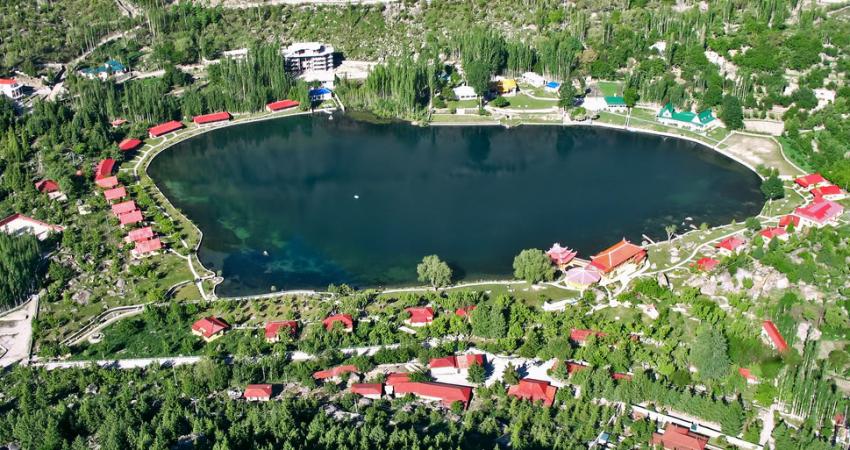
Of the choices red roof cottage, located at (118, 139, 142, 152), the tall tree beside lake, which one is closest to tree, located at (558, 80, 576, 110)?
red roof cottage, located at (118, 139, 142, 152)

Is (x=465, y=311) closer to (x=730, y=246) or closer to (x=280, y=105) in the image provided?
(x=730, y=246)

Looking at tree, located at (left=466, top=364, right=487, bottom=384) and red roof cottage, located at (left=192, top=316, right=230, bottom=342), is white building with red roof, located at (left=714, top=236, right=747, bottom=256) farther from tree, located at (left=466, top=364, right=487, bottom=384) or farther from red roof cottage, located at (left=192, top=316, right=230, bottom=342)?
red roof cottage, located at (left=192, top=316, right=230, bottom=342)

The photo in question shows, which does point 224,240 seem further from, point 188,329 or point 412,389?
point 412,389

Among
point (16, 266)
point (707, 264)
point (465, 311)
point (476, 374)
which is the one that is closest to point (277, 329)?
point (465, 311)

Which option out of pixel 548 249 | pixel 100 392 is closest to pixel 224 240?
pixel 100 392

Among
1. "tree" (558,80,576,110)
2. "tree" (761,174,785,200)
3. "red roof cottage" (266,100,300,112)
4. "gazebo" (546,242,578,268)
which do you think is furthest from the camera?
"red roof cottage" (266,100,300,112)

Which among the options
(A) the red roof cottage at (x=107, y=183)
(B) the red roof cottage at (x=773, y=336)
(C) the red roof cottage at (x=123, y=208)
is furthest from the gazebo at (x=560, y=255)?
(A) the red roof cottage at (x=107, y=183)
